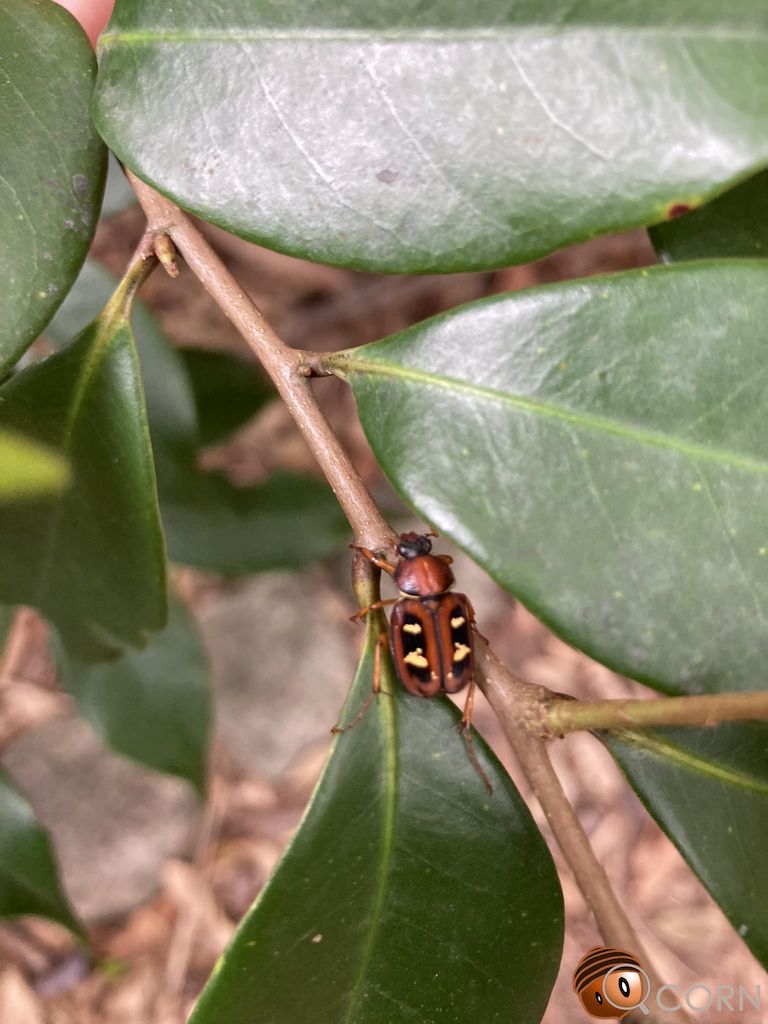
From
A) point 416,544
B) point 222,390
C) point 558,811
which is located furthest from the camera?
point 222,390

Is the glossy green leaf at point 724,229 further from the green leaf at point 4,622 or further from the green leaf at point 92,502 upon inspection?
the green leaf at point 4,622

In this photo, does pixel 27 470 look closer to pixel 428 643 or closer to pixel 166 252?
pixel 166 252

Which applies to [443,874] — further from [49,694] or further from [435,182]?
[49,694]

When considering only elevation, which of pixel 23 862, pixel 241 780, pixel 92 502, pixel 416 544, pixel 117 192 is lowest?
pixel 23 862

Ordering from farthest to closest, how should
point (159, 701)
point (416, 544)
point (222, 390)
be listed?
1. point (222, 390)
2. point (159, 701)
3. point (416, 544)

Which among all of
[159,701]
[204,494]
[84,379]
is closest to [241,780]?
[159,701]

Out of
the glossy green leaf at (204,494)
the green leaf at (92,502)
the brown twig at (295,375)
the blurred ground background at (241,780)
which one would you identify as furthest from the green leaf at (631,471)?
the blurred ground background at (241,780)

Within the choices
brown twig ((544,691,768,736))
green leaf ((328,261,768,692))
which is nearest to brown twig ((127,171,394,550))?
green leaf ((328,261,768,692))
